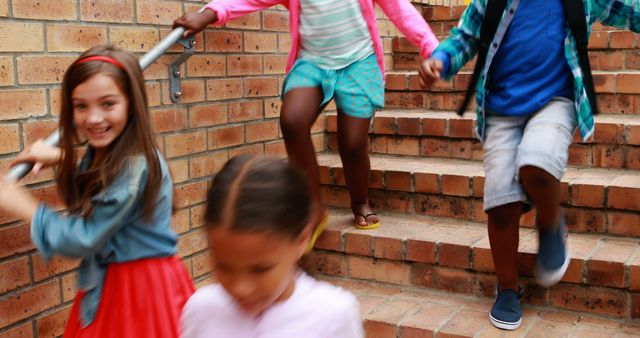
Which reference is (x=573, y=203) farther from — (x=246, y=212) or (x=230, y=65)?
(x=246, y=212)

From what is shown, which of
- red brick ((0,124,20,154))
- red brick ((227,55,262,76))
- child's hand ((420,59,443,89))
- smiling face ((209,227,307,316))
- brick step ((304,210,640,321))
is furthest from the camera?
red brick ((227,55,262,76))

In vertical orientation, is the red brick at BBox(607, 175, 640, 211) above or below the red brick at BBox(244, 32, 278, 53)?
below

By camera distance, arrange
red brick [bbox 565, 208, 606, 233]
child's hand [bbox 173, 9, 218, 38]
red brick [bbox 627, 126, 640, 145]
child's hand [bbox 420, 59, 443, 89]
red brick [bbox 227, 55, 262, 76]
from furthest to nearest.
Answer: red brick [bbox 227, 55, 262, 76], red brick [bbox 627, 126, 640, 145], red brick [bbox 565, 208, 606, 233], child's hand [bbox 173, 9, 218, 38], child's hand [bbox 420, 59, 443, 89]

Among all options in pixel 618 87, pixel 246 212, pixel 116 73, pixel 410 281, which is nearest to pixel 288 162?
pixel 246 212

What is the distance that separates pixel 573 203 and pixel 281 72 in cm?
168

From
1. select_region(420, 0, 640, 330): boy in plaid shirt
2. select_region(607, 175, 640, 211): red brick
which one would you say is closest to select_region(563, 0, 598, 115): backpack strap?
select_region(420, 0, 640, 330): boy in plaid shirt

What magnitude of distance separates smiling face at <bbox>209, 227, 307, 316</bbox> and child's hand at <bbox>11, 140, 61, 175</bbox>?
1.17 meters

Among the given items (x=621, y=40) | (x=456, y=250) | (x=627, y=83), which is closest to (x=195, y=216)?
(x=456, y=250)

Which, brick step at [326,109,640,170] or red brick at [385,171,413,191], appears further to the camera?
red brick at [385,171,413,191]

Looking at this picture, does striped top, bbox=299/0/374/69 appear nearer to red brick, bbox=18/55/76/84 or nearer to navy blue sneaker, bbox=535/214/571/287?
red brick, bbox=18/55/76/84

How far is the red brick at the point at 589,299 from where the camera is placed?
3.14 meters

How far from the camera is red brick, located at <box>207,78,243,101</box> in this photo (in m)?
3.73

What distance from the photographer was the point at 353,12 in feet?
12.1

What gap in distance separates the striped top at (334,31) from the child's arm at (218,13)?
0.54 feet
